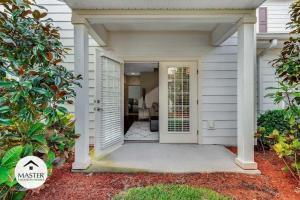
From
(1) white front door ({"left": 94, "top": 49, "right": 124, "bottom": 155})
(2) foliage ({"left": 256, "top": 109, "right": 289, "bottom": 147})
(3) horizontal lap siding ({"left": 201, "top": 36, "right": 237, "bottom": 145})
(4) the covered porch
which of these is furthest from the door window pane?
(2) foliage ({"left": 256, "top": 109, "right": 289, "bottom": 147})

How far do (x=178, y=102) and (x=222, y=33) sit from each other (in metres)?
2.02

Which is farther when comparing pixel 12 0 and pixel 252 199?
pixel 252 199

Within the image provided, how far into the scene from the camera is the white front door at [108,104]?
13.4 ft

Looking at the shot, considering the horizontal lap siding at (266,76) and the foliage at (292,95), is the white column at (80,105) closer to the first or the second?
Answer: the foliage at (292,95)

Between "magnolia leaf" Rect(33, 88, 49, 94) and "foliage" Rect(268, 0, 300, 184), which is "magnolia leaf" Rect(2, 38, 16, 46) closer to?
"magnolia leaf" Rect(33, 88, 49, 94)

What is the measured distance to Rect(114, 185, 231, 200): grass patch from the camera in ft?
8.30

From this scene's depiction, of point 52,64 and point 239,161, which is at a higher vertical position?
point 52,64

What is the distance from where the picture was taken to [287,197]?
265 cm

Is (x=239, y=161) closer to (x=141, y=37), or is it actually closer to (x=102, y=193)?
(x=102, y=193)

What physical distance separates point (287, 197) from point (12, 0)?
12.5ft

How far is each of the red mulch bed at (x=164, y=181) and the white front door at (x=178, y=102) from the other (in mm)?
2197

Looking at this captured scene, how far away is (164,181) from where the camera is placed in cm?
307

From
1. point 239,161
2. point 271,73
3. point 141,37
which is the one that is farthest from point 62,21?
point 271,73

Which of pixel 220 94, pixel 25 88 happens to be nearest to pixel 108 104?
pixel 25 88
